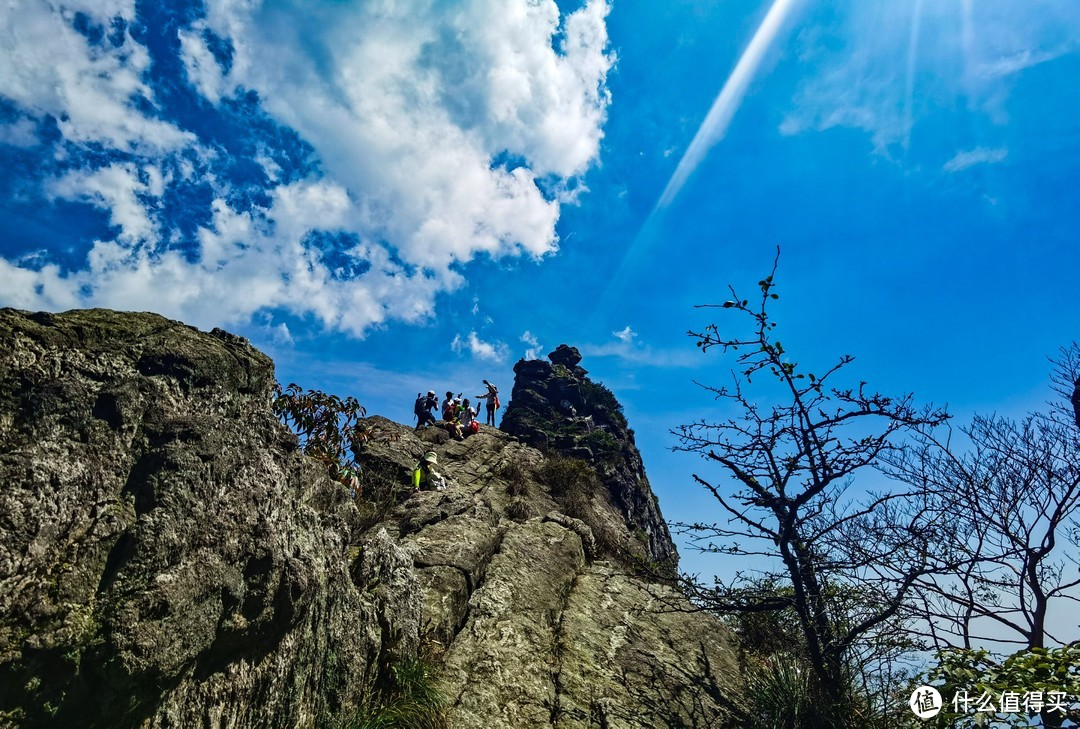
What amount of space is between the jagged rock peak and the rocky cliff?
72.1ft

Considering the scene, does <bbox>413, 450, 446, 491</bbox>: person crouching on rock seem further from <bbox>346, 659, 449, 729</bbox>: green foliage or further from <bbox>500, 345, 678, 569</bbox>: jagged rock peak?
<bbox>500, 345, 678, 569</bbox>: jagged rock peak

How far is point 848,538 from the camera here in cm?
646

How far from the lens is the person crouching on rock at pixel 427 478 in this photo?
13.4 metres

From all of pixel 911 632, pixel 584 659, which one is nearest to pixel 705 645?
pixel 584 659

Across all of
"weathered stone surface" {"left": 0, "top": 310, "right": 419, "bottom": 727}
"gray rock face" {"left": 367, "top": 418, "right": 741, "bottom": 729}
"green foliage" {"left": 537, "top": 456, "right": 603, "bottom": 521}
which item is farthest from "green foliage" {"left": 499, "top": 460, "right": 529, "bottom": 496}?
"weathered stone surface" {"left": 0, "top": 310, "right": 419, "bottom": 727}

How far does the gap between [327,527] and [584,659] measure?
4476 mm

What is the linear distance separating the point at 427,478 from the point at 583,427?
85.7ft

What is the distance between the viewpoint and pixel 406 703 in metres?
5.51

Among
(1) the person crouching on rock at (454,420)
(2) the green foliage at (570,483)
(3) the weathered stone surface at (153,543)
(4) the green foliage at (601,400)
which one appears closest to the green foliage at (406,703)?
(3) the weathered stone surface at (153,543)

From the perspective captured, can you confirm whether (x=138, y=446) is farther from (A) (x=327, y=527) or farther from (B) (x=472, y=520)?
(B) (x=472, y=520)

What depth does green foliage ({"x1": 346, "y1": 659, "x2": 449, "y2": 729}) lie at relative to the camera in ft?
17.0

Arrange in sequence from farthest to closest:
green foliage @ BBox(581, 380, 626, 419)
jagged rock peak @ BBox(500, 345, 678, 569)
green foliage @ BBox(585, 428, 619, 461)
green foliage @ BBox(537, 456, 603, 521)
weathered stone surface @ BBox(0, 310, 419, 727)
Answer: green foliage @ BBox(581, 380, 626, 419) < green foliage @ BBox(585, 428, 619, 461) < jagged rock peak @ BBox(500, 345, 678, 569) < green foliage @ BBox(537, 456, 603, 521) < weathered stone surface @ BBox(0, 310, 419, 727)

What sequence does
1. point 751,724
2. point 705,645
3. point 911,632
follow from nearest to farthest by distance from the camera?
point 911,632 → point 751,724 → point 705,645

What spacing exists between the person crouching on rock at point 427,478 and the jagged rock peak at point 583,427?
1682cm
